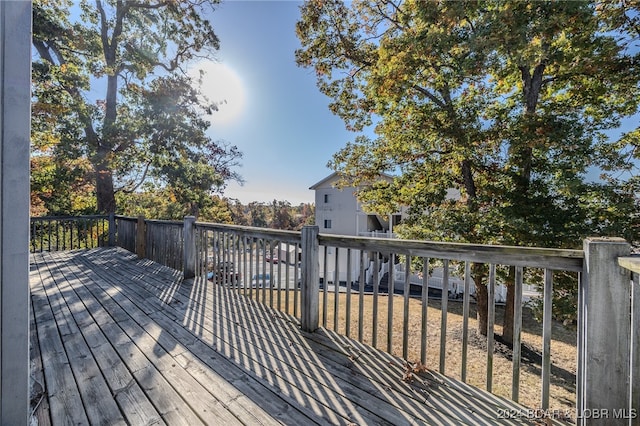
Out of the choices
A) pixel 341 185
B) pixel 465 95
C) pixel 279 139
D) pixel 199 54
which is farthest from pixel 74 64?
pixel 465 95

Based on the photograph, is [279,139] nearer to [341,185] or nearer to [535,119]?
[341,185]

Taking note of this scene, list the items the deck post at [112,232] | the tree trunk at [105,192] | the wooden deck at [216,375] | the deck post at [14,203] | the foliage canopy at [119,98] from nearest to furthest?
the deck post at [14,203]
the wooden deck at [216,375]
the deck post at [112,232]
the foliage canopy at [119,98]
the tree trunk at [105,192]

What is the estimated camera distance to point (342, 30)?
7148 millimetres

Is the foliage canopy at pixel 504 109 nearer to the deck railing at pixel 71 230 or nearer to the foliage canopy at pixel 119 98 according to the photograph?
the foliage canopy at pixel 119 98

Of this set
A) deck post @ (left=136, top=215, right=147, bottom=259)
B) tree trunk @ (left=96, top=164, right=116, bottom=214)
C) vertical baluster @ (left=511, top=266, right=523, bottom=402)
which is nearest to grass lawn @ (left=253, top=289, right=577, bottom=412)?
vertical baluster @ (left=511, top=266, right=523, bottom=402)

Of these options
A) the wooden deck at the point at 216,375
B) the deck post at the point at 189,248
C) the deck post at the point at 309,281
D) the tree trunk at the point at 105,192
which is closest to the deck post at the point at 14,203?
the wooden deck at the point at 216,375

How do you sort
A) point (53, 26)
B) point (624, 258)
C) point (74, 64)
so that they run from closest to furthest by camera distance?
1. point (624, 258)
2. point (53, 26)
3. point (74, 64)

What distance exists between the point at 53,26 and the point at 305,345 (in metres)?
13.1

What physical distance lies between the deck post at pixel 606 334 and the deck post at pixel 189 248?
4551mm

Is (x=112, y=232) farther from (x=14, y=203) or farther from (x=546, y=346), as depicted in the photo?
(x=546, y=346)

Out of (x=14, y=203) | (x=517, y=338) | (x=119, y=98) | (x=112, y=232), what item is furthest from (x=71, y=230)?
(x=517, y=338)

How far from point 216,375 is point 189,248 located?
112 inches

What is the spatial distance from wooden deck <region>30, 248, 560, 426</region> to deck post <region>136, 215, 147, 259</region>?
2.65 metres

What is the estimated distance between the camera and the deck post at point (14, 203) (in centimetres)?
107
